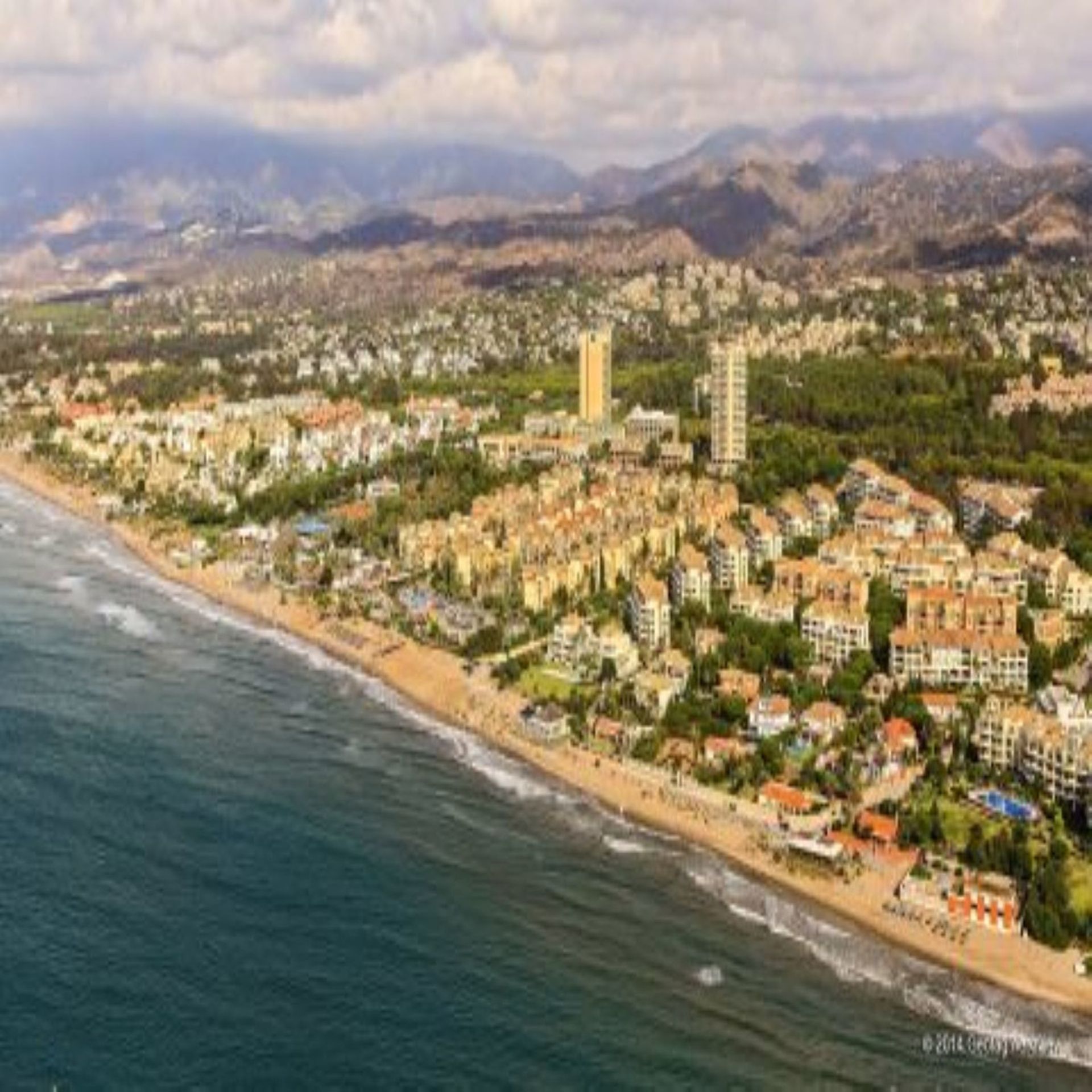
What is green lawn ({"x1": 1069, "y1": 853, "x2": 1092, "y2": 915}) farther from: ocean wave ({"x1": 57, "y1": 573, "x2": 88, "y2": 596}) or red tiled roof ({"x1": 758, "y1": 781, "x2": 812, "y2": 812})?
ocean wave ({"x1": 57, "y1": 573, "x2": 88, "y2": 596})

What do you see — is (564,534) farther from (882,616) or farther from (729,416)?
(729,416)

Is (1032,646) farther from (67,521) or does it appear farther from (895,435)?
(67,521)

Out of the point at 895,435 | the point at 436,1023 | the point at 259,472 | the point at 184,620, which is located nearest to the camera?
the point at 436,1023

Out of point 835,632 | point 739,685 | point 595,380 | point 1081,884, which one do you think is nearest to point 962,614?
point 835,632

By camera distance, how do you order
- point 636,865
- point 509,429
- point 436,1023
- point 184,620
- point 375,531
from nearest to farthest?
point 436,1023, point 636,865, point 184,620, point 375,531, point 509,429

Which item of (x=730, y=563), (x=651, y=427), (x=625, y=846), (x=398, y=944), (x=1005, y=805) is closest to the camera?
(x=398, y=944)

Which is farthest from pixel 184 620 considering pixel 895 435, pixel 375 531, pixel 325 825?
pixel 895 435

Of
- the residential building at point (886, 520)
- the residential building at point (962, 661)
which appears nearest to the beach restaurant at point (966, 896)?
the residential building at point (962, 661)
